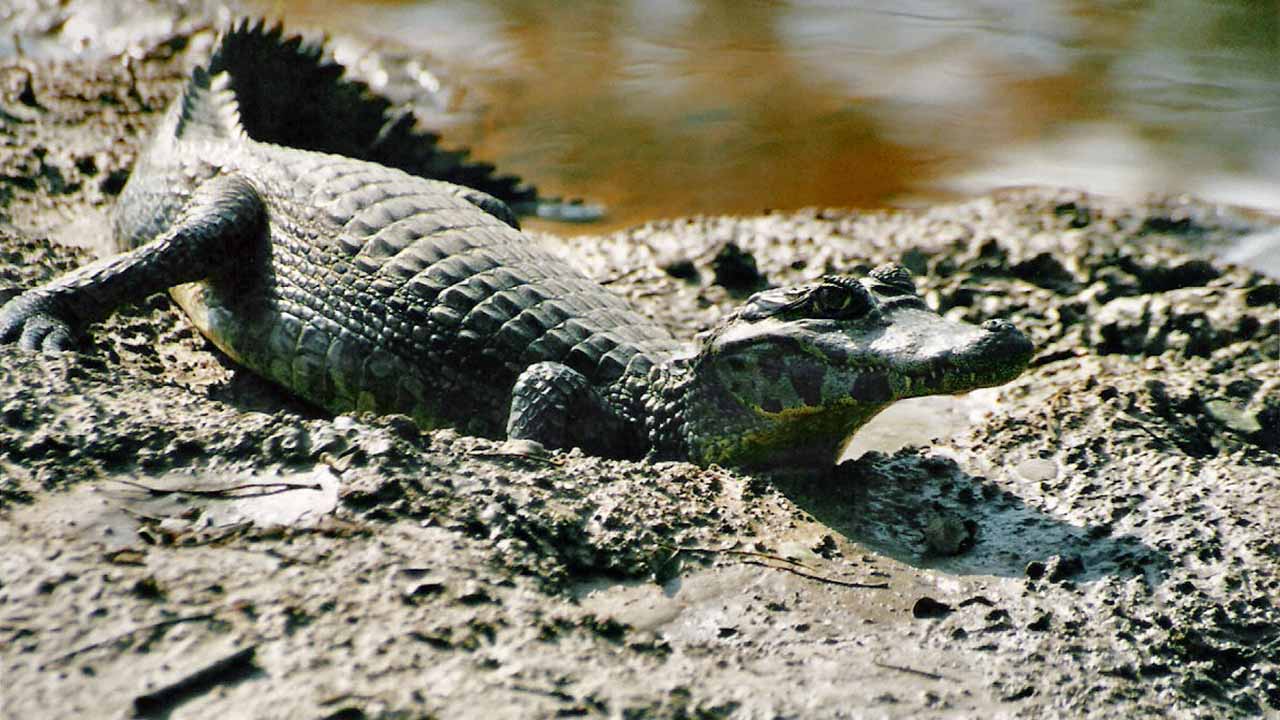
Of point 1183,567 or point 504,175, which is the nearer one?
point 1183,567

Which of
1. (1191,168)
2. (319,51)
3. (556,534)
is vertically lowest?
(1191,168)

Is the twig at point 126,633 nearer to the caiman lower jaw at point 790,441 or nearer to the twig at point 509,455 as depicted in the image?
the twig at point 509,455

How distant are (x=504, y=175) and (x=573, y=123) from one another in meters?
1.35

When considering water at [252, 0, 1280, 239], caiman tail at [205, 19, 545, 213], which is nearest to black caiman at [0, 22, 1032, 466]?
caiman tail at [205, 19, 545, 213]

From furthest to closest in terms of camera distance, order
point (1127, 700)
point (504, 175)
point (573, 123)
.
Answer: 1. point (573, 123)
2. point (504, 175)
3. point (1127, 700)

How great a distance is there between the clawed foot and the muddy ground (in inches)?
9.3

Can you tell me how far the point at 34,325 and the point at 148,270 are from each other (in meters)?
0.46

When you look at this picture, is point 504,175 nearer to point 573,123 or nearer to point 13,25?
point 573,123

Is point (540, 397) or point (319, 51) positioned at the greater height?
point (319, 51)

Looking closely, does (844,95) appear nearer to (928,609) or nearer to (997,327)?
(997,327)

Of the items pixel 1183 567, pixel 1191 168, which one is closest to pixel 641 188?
pixel 1191 168

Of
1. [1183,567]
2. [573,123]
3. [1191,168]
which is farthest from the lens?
[573,123]

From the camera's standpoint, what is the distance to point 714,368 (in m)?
3.77

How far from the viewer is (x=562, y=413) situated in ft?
12.5
